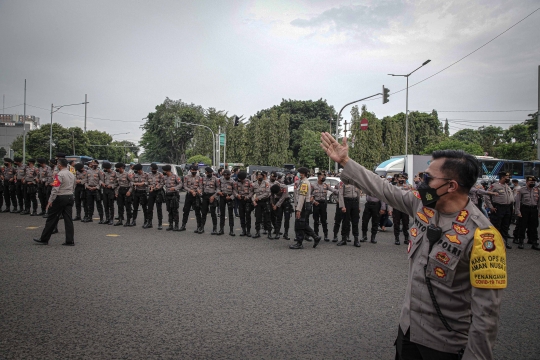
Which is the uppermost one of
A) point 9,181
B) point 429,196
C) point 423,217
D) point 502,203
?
point 429,196

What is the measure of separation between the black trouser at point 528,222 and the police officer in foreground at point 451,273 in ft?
34.5

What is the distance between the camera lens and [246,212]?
12.0 m

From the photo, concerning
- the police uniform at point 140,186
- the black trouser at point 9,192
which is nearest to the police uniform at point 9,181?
the black trouser at point 9,192

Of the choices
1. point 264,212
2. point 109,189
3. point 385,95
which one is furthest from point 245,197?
point 385,95

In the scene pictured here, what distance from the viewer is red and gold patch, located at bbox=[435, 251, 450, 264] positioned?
2.10 m

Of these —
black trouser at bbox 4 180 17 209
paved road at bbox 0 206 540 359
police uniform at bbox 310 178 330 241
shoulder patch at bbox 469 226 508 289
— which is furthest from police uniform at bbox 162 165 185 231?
shoulder patch at bbox 469 226 508 289

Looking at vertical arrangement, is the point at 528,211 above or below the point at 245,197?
below

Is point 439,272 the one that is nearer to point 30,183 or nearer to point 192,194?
point 192,194

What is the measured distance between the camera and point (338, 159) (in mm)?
2654

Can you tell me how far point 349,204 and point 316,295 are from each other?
218 inches

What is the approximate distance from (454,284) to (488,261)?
0.25m

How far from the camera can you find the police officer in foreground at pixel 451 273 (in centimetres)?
192

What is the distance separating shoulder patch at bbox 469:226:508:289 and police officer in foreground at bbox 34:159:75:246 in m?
9.10

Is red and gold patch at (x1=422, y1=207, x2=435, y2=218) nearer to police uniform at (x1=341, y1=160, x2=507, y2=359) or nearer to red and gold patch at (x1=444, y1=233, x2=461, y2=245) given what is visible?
police uniform at (x1=341, y1=160, x2=507, y2=359)
